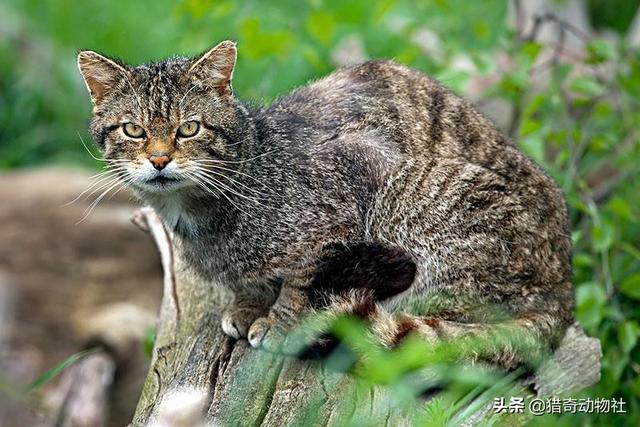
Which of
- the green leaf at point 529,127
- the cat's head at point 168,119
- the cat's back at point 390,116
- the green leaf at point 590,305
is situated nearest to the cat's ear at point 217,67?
the cat's head at point 168,119

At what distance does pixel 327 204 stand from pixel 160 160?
30.9 inches

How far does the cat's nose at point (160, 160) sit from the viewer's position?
12.8 ft

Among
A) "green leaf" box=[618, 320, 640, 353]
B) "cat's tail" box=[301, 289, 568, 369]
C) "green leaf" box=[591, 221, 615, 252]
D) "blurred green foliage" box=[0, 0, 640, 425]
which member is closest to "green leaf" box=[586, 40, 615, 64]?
"blurred green foliage" box=[0, 0, 640, 425]

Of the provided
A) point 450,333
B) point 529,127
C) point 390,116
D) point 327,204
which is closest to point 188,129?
point 327,204

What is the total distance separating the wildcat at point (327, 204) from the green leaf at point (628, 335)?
0.90 metres

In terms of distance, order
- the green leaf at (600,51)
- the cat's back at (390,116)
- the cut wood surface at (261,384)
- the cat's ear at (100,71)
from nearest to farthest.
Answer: the cut wood surface at (261,384)
the cat's ear at (100,71)
the cat's back at (390,116)
the green leaf at (600,51)

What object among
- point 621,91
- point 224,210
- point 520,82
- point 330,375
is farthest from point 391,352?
point 621,91

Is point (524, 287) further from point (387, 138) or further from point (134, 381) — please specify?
point (134, 381)

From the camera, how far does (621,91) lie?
641cm

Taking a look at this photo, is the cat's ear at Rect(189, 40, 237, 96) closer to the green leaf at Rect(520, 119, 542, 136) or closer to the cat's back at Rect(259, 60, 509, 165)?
the cat's back at Rect(259, 60, 509, 165)

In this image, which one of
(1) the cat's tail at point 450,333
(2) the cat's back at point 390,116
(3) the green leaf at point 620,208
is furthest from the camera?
(3) the green leaf at point 620,208

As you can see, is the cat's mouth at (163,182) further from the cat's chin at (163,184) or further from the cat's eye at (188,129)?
the cat's eye at (188,129)

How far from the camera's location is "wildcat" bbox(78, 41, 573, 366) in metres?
4.06

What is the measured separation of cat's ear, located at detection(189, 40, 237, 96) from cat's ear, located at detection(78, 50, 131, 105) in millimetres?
301
